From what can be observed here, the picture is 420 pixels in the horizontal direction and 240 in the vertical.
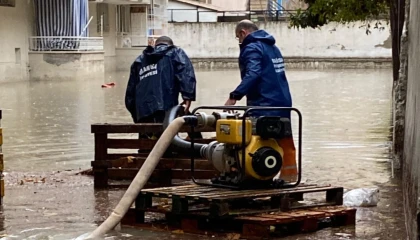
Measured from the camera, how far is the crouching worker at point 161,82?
31.8 ft

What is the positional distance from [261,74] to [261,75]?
0.04 ft

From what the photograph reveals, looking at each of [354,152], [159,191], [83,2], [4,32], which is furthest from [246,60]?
[83,2]

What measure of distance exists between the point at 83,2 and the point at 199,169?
3342cm

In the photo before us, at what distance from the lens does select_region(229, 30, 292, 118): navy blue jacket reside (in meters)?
8.56

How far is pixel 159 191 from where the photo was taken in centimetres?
728

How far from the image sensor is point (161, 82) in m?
9.68

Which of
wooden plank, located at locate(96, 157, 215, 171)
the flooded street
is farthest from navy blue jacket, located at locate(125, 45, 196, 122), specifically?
the flooded street

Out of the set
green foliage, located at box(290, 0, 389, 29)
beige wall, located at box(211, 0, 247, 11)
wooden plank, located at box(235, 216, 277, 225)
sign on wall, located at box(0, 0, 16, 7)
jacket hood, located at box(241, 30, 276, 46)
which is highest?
beige wall, located at box(211, 0, 247, 11)

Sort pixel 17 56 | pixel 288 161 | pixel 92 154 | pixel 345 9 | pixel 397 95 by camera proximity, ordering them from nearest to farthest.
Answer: pixel 288 161
pixel 397 95
pixel 92 154
pixel 345 9
pixel 17 56

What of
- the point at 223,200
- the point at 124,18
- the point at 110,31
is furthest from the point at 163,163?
the point at 124,18

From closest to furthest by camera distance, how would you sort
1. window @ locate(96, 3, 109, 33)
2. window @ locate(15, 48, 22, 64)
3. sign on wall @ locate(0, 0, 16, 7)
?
sign on wall @ locate(0, 0, 16, 7) → window @ locate(15, 48, 22, 64) → window @ locate(96, 3, 109, 33)

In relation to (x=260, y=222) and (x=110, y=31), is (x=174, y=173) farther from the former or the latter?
(x=110, y=31)

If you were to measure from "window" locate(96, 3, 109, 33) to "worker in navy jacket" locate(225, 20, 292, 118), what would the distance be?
128ft

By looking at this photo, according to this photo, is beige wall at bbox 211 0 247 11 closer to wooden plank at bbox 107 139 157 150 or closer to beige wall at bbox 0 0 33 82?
beige wall at bbox 0 0 33 82
